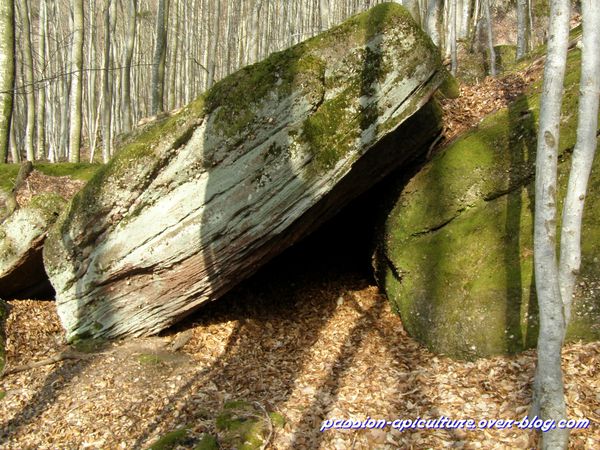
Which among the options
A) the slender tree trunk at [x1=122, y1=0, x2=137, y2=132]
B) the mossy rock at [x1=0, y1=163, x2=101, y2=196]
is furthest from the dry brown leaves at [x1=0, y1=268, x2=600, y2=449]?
the slender tree trunk at [x1=122, y1=0, x2=137, y2=132]

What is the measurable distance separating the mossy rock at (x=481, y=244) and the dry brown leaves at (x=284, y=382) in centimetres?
33

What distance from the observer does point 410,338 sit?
6.39 metres

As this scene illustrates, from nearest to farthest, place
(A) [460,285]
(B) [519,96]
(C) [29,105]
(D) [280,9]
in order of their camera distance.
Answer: (A) [460,285] → (B) [519,96] → (C) [29,105] → (D) [280,9]

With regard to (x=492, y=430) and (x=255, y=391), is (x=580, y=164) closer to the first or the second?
(x=492, y=430)

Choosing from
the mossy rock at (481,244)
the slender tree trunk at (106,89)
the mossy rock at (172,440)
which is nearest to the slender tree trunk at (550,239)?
the mossy rock at (481,244)

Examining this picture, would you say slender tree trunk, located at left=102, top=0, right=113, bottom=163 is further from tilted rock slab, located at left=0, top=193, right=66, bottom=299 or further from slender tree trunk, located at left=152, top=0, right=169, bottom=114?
tilted rock slab, located at left=0, top=193, right=66, bottom=299

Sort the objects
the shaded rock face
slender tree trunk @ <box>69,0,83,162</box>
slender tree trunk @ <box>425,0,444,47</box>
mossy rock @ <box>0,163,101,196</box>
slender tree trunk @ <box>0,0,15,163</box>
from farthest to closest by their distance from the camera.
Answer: slender tree trunk @ <box>69,0,83,162</box>
mossy rock @ <box>0,163,101,196</box>
slender tree trunk @ <box>425,0,444,47</box>
slender tree trunk @ <box>0,0,15,163</box>
the shaded rock face

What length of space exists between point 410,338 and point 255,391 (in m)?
2.34

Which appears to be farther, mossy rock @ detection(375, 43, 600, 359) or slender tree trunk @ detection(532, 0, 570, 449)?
mossy rock @ detection(375, 43, 600, 359)

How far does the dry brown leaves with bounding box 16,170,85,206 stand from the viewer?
9.88 m

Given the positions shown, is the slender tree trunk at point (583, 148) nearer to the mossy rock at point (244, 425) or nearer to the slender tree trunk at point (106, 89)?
the mossy rock at point (244, 425)

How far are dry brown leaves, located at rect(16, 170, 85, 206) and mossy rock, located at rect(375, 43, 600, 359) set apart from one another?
752 cm

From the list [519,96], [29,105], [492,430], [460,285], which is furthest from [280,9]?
[492,430]

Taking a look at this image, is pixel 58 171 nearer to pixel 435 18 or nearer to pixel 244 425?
pixel 244 425
